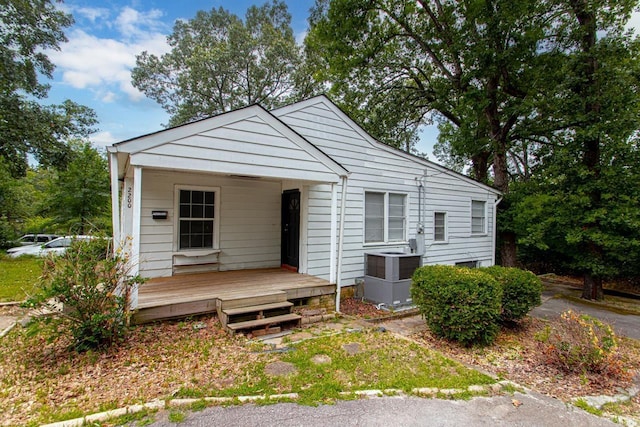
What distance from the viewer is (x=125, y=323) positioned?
3.93 meters

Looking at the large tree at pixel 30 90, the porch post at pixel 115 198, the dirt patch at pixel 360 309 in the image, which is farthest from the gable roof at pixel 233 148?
the large tree at pixel 30 90

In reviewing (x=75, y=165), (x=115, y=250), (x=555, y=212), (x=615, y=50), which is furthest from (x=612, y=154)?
(x=75, y=165)

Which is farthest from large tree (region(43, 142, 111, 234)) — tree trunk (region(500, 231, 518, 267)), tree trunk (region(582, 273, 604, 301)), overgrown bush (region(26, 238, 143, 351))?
tree trunk (region(582, 273, 604, 301))

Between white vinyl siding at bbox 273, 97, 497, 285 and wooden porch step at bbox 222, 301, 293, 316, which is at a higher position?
white vinyl siding at bbox 273, 97, 497, 285

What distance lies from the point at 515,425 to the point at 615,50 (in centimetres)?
966

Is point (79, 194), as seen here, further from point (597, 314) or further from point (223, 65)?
point (597, 314)

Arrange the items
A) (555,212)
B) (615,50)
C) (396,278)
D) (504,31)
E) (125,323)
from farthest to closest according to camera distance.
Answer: (504,31)
(555,212)
(615,50)
(396,278)
(125,323)

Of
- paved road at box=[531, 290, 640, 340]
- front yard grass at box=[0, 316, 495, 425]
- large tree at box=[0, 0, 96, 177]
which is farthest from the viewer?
large tree at box=[0, 0, 96, 177]

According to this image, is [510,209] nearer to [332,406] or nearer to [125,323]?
[332,406]

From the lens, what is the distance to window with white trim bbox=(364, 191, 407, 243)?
7.96 m

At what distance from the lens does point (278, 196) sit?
25.8 ft

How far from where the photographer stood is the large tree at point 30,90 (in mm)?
12453

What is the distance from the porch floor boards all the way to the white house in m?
0.38

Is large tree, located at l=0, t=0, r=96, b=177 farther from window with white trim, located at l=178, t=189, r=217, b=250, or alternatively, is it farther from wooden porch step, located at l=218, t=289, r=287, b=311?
wooden porch step, located at l=218, t=289, r=287, b=311
